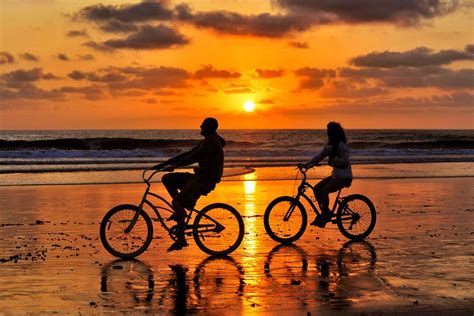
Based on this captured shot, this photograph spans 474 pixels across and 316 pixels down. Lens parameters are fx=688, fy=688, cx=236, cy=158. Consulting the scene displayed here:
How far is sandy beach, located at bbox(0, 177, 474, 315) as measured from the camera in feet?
25.1

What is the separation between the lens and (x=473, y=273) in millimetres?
9500

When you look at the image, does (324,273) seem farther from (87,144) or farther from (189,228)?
(87,144)

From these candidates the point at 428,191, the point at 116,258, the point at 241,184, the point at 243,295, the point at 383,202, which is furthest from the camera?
the point at 241,184

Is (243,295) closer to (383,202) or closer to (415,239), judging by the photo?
(415,239)

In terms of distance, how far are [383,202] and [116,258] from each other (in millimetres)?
10294

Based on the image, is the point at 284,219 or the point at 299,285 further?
the point at 284,219

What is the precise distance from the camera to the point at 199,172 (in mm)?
10859

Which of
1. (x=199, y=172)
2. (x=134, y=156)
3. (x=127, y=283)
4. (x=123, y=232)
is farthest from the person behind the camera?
(x=134, y=156)

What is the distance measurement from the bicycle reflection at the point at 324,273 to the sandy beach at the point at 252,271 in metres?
0.01

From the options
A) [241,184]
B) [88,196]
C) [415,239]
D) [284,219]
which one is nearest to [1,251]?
[284,219]

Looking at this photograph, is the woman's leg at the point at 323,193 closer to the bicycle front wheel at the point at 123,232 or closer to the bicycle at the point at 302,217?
the bicycle at the point at 302,217

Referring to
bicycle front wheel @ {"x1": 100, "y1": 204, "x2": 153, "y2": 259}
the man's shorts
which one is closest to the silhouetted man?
the man's shorts

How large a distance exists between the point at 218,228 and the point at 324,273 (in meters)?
2.19

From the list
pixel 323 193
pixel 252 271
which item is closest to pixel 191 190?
pixel 252 271
